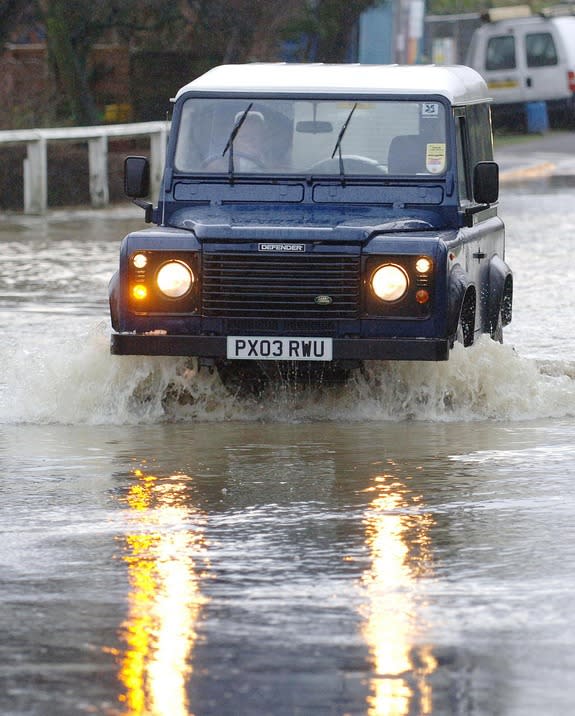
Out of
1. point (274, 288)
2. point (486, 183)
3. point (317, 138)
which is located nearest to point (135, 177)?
point (317, 138)

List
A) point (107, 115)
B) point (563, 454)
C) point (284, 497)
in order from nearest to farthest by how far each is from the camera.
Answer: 1. point (284, 497)
2. point (563, 454)
3. point (107, 115)

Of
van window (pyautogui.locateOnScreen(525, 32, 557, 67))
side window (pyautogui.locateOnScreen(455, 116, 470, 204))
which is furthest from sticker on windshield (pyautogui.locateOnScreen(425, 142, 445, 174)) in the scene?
van window (pyautogui.locateOnScreen(525, 32, 557, 67))

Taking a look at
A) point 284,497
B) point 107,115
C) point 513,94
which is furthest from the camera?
point 513,94

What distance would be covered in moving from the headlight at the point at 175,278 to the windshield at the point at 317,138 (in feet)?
3.80

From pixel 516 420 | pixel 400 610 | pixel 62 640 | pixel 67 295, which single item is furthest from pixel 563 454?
pixel 67 295

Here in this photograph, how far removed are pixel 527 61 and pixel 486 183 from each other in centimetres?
3826

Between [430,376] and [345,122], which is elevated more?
[345,122]

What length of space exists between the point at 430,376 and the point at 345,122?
1.56 meters

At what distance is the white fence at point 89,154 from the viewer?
90.5 feet

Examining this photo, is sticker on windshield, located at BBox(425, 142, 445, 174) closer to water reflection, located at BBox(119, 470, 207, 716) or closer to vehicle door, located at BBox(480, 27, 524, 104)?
water reflection, located at BBox(119, 470, 207, 716)

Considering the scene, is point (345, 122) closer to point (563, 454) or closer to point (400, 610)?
point (563, 454)

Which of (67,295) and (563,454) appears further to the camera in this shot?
(67,295)

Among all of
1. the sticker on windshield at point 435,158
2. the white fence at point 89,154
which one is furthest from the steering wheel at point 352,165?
the white fence at point 89,154

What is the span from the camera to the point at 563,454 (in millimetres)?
9805
